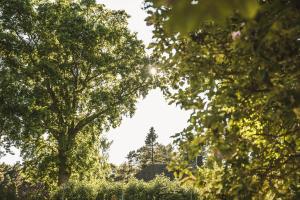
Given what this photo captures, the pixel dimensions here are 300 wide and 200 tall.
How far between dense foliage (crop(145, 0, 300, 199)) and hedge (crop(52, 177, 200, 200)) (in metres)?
14.4

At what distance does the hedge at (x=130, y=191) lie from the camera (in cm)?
2120

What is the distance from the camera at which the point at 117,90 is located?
107 ft

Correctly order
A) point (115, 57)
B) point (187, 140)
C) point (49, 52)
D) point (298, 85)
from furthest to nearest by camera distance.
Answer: point (115, 57) < point (49, 52) < point (187, 140) < point (298, 85)

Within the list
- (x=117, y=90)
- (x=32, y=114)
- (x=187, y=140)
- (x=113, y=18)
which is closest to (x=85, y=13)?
(x=113, y=18)

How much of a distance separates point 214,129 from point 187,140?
0.93 meters

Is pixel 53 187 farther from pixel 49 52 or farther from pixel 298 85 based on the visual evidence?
pixel 298 85

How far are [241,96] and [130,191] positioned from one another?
1951 centimetres

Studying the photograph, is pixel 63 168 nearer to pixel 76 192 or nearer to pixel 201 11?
pixel 76 192

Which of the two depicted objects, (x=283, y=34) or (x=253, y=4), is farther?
(x=283, y=34)

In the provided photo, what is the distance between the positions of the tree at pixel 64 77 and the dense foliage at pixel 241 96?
22110 mm

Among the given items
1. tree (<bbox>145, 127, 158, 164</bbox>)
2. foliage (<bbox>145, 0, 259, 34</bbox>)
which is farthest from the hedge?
tree (<bbox>145, 127, 158, 164</bbox>)

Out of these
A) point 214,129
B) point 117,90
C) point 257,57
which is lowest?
point 214,129

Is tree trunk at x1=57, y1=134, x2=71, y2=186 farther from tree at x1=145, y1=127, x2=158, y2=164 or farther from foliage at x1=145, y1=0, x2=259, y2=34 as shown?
tree at x1=145, y1=127, x2=158, y2=164

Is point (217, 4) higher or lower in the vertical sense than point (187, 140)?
lower
